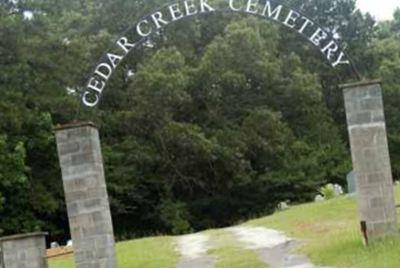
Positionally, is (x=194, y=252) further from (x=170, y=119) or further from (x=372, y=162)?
(x=170, y=119)

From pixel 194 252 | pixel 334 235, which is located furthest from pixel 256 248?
pixel 334 235

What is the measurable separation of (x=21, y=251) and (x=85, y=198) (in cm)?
130

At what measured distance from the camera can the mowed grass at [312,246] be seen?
12078 mm

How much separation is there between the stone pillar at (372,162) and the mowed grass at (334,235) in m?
0.36

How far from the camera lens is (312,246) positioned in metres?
14.5

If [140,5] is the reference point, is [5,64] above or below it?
below

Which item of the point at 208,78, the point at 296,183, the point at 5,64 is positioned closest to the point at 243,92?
the point at 208,78

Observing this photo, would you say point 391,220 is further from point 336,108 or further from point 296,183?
point 336,108

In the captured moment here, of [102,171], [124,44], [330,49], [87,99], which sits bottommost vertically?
[102,171]

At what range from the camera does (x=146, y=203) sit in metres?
32.1

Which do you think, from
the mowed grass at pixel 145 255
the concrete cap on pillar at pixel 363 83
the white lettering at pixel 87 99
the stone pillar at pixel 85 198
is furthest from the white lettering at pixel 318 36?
the mowed grass at pixel 145 255

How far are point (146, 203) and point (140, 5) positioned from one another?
26.7 feet

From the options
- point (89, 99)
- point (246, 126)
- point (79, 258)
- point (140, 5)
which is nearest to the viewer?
point (79, 258)

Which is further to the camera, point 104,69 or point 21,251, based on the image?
point 104,69
